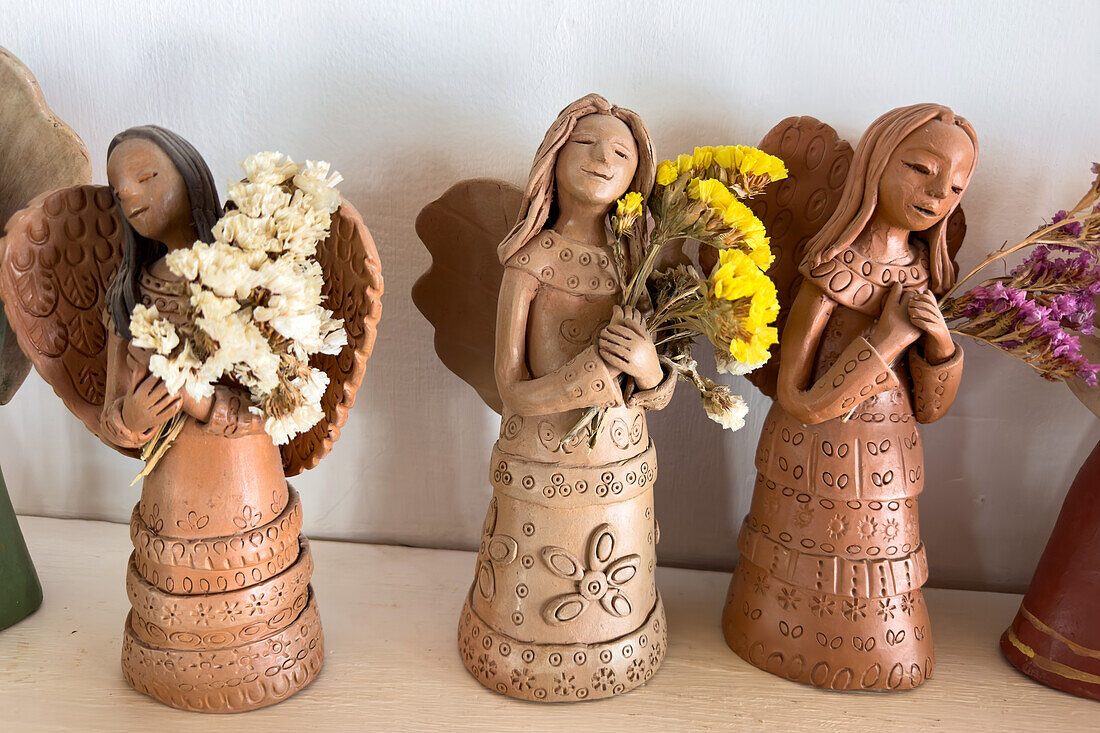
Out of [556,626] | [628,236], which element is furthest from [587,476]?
[628,236]

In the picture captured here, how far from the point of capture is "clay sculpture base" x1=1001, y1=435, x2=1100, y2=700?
44.7 inches

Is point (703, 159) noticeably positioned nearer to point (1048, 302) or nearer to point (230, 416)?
point (1048, 302)

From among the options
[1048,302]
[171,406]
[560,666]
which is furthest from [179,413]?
[1048,302]

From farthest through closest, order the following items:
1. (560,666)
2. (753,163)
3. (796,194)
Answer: (796,194) < (560,666) < (753,163)

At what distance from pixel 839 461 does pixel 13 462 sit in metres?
1.38

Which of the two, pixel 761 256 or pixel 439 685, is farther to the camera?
pixel 439 685

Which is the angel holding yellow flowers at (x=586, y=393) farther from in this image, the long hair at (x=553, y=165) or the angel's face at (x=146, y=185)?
the angel's face at (x=146, y=185)

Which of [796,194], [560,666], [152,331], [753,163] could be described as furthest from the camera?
[796,194]

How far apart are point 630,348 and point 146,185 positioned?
1.93 ft

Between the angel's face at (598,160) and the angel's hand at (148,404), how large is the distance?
1.72 feet

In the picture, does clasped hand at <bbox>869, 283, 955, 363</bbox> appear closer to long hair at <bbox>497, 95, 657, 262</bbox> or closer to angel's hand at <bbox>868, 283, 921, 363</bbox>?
angel's hand at <bbox>868, 283, 921, 363</bbox>

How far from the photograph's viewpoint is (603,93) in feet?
4.23

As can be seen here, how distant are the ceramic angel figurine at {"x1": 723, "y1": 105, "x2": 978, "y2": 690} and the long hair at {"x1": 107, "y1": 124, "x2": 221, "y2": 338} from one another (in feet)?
2.48

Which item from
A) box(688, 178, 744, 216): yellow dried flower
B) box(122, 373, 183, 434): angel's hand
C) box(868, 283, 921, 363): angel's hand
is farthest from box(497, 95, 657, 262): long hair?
box(122, 373, 183, 434): angel's hand
